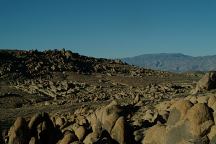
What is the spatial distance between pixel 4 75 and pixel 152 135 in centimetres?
4936

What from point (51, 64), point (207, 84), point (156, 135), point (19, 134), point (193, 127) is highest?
point (51, 64)

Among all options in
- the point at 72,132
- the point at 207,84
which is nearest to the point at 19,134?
the point at 72,132

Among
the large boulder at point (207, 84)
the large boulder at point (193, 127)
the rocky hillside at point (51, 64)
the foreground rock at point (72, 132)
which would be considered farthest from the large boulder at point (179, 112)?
the rocky hillside at point (51, 64)

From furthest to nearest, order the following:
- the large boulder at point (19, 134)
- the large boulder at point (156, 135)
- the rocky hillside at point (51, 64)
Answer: the rocky hillside at point (51, 64)
the large boulder at point (19, 134)
the large boulder at point (156, 135)

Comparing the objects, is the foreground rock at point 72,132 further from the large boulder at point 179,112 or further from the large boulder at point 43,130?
the large boulder at point 179,112

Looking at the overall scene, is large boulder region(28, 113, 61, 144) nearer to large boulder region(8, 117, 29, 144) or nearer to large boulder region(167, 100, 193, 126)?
large boulder region(8, 117, 29, 144)

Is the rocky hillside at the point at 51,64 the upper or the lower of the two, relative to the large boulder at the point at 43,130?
upper

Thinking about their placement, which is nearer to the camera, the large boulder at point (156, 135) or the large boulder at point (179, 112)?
the large boulder at point (156, 135)

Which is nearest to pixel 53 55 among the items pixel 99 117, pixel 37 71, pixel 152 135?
pixel 37 71

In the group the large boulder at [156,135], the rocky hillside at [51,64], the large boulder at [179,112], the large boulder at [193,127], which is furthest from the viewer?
the rocky hillside at [51,64]

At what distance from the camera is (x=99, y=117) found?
2850 centimetres

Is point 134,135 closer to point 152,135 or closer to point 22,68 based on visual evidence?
point 152,135

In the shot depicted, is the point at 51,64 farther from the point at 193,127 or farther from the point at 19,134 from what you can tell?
→ the point at 193,127

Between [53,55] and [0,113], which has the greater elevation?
[53,55]
